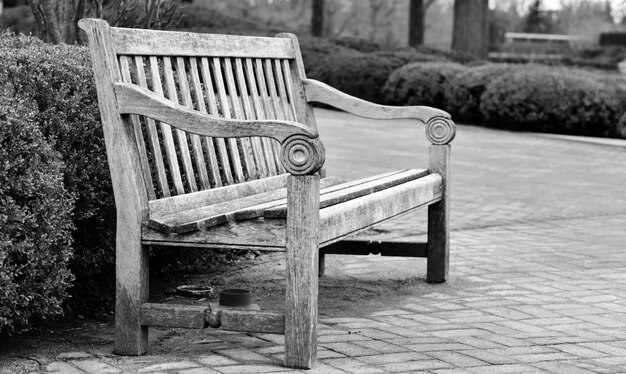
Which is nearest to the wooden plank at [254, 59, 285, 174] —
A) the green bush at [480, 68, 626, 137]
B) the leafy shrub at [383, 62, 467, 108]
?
the green bush at [480, 68, 626, 137]

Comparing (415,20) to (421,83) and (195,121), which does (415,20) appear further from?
(195,121)

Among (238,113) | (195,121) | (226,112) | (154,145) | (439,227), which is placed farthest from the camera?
(439,227)

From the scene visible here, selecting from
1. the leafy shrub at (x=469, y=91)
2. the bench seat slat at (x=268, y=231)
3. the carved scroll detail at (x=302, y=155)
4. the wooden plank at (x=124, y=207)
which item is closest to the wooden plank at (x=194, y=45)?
the wooden plank at (x=124, y=207)

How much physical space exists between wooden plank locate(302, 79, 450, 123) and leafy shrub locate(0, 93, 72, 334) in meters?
2.02

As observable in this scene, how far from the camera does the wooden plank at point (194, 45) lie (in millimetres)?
4176

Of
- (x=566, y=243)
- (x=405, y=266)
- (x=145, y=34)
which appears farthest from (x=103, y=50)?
(x=566, y=243)

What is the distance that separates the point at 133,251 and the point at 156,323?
28cm

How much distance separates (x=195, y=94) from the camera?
4.69 meters

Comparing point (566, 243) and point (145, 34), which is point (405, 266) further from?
point (145, 34)

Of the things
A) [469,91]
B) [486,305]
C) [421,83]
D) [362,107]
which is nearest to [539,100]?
[469,91]

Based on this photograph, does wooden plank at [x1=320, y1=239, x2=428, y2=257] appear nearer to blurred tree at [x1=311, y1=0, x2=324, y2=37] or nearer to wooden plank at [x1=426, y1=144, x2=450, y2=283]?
wooden plank at [x1=426, y1=144, x2=450, y2=283]

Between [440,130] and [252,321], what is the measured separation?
81.1 inches

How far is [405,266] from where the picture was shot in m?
6.03

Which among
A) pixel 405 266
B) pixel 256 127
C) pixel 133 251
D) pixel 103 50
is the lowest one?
pixel 405 266
